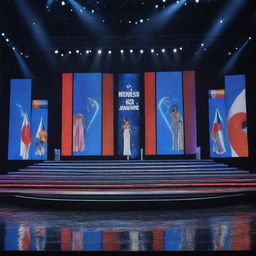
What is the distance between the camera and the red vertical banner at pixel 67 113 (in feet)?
37.3

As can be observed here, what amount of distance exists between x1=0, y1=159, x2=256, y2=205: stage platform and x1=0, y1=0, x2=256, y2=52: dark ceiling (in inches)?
168

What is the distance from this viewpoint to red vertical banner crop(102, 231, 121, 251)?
246cm

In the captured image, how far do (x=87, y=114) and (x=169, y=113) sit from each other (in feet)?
10.0

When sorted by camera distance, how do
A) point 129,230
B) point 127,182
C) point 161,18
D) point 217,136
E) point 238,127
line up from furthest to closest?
point 217,136, point 238,127, point 161,18, point 127,182, point 129,230

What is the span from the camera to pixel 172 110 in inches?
447

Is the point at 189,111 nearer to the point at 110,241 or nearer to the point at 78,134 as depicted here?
the point at 78,134

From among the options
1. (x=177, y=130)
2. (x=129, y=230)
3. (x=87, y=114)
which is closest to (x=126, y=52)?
(x=87, y=114)

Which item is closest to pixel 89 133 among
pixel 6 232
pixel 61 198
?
pixel 61 198

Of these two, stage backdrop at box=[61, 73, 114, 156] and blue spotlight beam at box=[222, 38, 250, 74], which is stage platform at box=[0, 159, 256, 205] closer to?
stage backdrop at box=[61, 73, 114, 156]

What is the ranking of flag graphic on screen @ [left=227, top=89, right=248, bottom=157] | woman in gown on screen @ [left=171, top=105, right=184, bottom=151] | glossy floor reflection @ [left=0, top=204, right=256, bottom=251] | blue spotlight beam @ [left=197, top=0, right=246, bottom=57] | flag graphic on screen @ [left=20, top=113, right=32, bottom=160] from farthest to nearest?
woman in gown on screen @ [left=171, top=105, right=184, bottom=151] → flag graphic on screen @ [left=20, top=113, right=32, bottom=160] → flag graphic on screen @ [left=227, top=89, right=248, bottom=157] → blue spotlight beam @ [left=197, top=0, right=246, bottom=57] → glossy floor reflection @ [left=0, top=204, right=256, bottom=251]

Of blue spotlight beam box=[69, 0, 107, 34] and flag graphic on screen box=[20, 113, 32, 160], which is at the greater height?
blue spotlight beam box=[69, 0, 107, 34]

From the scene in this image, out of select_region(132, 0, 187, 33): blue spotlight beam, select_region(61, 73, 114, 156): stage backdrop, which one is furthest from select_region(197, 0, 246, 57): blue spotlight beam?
select_region(61, 73, 114, 156): stage backdrop

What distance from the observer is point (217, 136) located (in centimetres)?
1082
